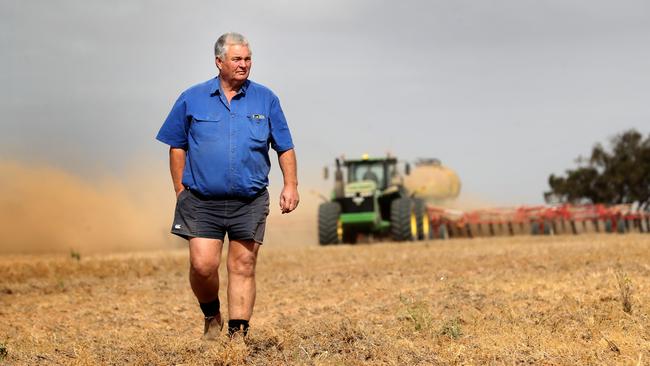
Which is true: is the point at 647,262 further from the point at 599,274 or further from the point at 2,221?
the point at 2,221

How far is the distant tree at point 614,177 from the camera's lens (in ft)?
160

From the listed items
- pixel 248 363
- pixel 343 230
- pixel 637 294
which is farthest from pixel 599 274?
pixel 343 230

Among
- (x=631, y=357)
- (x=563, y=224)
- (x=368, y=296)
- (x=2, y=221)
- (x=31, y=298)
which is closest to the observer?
(x=631, y=357)

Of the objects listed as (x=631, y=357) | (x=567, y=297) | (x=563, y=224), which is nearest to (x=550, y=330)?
(x=631, y=357)

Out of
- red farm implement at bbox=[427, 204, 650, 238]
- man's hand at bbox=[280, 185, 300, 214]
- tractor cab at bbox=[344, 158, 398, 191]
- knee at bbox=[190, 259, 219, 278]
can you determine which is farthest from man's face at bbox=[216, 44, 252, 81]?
red farm implement at bbox=[427, 204, 650, 238]

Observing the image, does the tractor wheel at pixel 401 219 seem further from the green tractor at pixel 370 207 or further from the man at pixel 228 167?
the man at pixel 228 167

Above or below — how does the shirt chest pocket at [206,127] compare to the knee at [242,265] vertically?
above

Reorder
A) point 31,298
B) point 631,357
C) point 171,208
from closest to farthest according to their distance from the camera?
point 631,357, point 31,298, point 171,208

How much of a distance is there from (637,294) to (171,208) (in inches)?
1207

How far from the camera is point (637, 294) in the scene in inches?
308

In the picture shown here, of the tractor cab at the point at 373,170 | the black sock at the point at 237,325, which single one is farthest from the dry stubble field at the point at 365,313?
the tractor cab at the point at 373,170

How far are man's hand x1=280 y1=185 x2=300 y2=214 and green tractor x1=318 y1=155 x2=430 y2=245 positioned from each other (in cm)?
1870

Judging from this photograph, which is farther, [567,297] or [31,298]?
[31,298]

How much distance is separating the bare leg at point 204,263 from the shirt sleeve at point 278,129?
2.32ft
